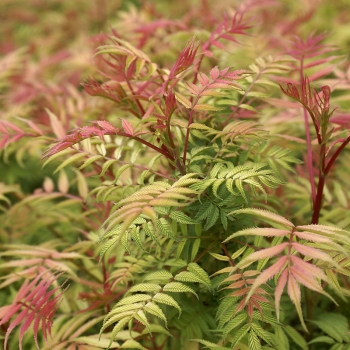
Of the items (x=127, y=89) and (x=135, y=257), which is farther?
(x=127, y=89)

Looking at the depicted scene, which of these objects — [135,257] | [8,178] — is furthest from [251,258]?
[8,178]

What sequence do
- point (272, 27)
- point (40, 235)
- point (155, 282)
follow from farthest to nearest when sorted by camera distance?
point (272, 27) < point (40, 235) < point (155, 282)

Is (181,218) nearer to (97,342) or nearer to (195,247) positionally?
(195,247)

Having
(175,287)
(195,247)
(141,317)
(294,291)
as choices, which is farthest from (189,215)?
(294,291)

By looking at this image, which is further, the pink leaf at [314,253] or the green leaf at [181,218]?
the green leaf at [181,218]

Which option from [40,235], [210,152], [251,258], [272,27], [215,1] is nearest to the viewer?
[251,258]

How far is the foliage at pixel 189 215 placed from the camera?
37.1 inches

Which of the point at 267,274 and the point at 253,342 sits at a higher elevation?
the point at 267,274

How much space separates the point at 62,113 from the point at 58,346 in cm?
81

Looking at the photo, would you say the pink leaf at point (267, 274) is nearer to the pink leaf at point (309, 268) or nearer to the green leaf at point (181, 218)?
the pink leaf at point (309, 268)

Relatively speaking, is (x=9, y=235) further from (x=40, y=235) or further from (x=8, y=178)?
(x=8, y=178)

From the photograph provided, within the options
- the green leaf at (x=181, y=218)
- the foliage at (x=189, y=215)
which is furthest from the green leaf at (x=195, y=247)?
the green leaf at (x=181, y=218)

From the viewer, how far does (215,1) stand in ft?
10.1

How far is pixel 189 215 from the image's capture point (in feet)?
3.76
